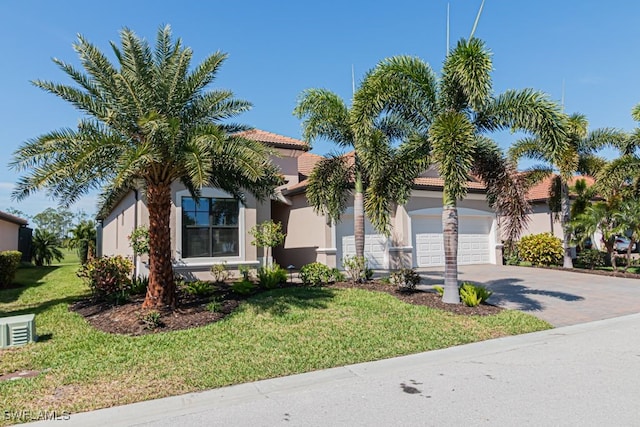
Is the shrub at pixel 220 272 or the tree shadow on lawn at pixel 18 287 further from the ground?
the shrub at pixel 220 272

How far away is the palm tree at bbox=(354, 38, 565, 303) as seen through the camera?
28.2 feet

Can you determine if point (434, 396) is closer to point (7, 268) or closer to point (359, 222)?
point (359, 222)

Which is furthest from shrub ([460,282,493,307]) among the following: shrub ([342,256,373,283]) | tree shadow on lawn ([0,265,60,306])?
tree shadow on lawn ([0,265,60,306])

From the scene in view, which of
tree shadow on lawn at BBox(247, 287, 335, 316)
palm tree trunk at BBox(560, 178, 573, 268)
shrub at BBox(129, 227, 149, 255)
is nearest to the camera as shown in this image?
tree shadow on lawn at BBox(247, 287, 335, 316)

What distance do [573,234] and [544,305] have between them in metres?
10.0

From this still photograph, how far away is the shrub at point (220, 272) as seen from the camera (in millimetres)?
12867

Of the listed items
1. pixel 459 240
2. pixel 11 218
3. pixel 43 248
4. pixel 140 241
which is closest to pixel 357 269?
pixel 140 241

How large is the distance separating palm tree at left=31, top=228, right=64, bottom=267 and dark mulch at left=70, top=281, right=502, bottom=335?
1941 centimetres

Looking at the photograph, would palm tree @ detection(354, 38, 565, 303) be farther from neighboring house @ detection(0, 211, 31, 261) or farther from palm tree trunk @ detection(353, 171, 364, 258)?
neighboring house @ detection(0, 211, 31, 261)

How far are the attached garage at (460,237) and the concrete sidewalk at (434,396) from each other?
12.0m

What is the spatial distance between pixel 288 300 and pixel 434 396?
5434 mm

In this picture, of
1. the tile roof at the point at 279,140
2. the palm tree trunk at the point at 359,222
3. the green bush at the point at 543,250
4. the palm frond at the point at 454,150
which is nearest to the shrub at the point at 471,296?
the palm frond at the point at 454,150

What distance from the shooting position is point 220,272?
42.6ft

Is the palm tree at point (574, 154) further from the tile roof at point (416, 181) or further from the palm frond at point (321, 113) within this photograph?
the palm frond at point (321, 113)
